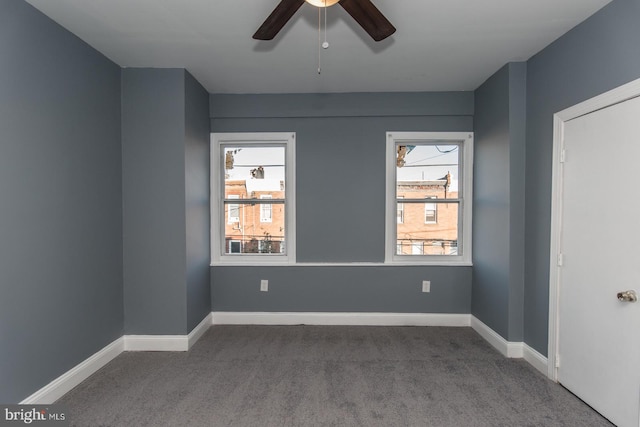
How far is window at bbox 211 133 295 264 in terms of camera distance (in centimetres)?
366

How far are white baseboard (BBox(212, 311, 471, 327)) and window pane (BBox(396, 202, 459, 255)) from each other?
72 centimetres

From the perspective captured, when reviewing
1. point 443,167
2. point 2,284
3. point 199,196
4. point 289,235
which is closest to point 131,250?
point 199,196

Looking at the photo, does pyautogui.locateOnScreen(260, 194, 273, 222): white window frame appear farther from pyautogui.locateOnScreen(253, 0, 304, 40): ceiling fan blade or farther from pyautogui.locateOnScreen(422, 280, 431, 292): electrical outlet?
pyautogui.locateOnScreen(253, 0, 304, 40): ceiling fan blade

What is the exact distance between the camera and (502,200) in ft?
9.52

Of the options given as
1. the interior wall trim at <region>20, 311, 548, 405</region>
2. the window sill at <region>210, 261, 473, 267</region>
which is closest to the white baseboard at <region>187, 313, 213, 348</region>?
the interior wall trim at <region>20, 311, 548, 405</region>

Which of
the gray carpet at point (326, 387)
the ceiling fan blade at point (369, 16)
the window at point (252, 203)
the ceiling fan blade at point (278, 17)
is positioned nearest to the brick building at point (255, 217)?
the window at point (252, 203)

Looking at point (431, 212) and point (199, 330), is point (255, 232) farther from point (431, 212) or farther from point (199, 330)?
point (431, 212)

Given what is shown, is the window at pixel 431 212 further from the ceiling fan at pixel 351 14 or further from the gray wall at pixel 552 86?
the ceiling fan at pixel 351 14

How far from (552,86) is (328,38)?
1.79 metres

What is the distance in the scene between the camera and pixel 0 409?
1.79 metres

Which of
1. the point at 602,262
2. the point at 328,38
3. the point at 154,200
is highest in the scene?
the point at 328,38

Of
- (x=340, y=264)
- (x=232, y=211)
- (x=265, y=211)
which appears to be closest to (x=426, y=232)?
(x=340, y=264)

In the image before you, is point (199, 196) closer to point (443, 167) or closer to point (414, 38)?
point (414, 38)

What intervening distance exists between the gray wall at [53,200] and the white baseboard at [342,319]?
119cm
